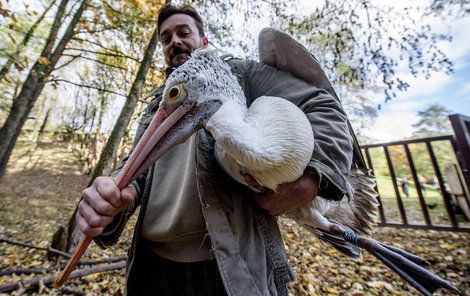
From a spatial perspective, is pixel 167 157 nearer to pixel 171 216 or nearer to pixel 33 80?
pixel 171 216

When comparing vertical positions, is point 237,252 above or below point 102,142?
below

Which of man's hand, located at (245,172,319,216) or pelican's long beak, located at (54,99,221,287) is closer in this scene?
man's hand, located at (245,172,319,216)

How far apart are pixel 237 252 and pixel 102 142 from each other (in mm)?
12713

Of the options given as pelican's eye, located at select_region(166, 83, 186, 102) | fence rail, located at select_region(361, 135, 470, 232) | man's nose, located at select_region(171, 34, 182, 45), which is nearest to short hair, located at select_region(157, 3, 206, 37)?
man's nose, located at select_region(171, 34, 182, 45)

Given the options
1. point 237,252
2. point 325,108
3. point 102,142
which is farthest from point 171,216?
point 102,142

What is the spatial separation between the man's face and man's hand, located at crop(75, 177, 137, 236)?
1226 mm

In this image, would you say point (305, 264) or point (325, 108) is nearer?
point (325, 108)

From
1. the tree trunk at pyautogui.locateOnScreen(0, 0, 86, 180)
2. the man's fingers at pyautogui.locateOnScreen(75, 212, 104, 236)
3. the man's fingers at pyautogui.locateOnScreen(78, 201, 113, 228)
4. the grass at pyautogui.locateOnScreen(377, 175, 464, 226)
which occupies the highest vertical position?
the tree trunk at pyautogui.locateOnScreen(0, 0, 86, 180)

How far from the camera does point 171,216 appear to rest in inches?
51.9

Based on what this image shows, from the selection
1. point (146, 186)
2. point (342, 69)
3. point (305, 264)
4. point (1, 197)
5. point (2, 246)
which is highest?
point (342, 69)

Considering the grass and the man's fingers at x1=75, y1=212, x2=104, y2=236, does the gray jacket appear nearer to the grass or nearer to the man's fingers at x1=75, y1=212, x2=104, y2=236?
the man's fingers at x1=75, y1=212, x2=104, y2=236

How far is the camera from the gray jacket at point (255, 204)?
42.9 inches

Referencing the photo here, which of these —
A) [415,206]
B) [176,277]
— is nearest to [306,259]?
[176,277]

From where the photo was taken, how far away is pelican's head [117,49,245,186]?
1.27 m
